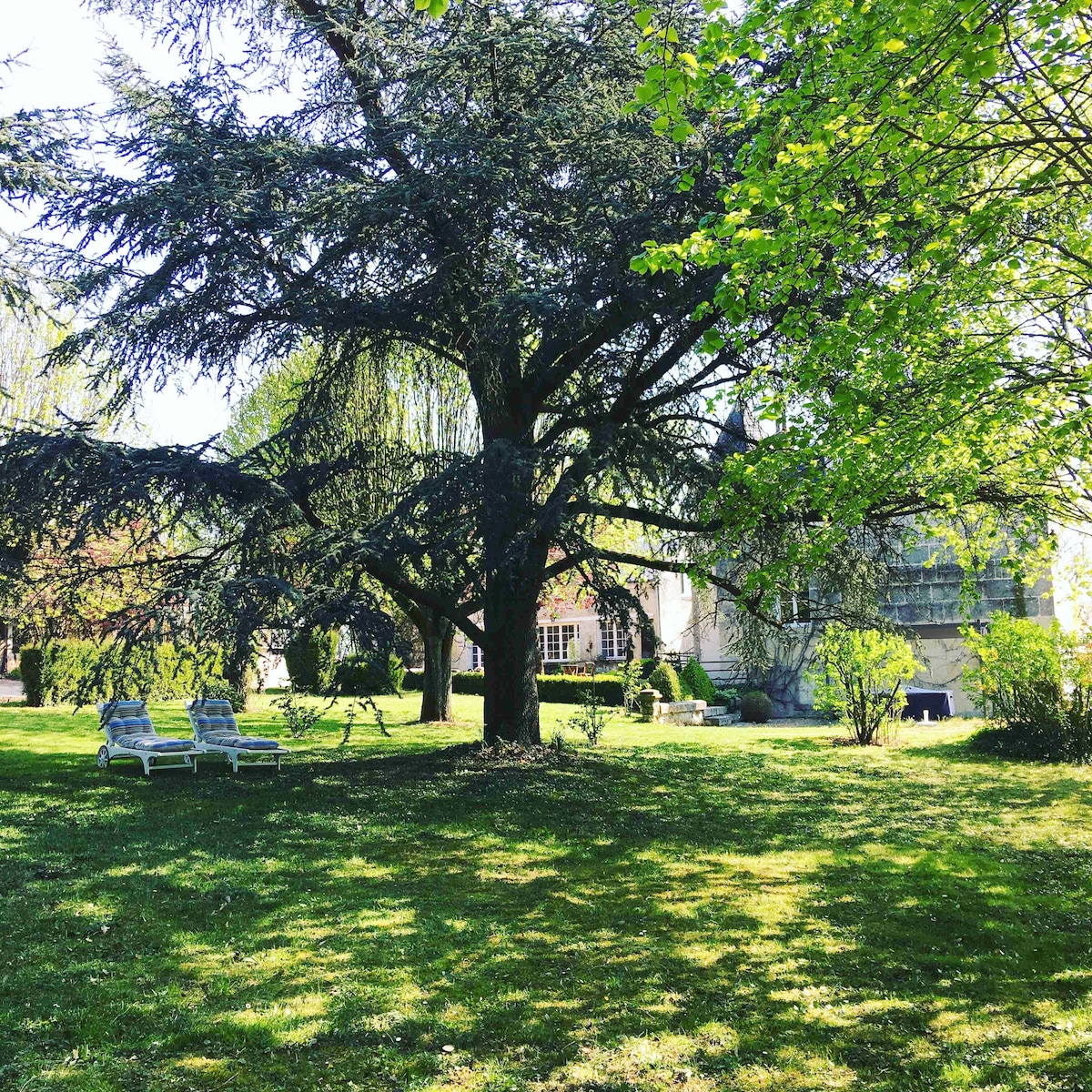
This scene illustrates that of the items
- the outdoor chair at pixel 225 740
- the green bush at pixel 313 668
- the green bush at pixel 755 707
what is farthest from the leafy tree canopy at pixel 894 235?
the green bush at pixel 313 668

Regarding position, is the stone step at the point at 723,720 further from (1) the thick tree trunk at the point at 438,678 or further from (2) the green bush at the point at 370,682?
(2) the green bush at the point at 370,682

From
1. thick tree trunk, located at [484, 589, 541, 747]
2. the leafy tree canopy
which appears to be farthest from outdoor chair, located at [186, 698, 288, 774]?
the leafy tree canopy

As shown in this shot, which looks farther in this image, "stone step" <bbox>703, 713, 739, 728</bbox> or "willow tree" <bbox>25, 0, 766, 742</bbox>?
"stone step" <bbox>703, 713, 739, 728</bbox>

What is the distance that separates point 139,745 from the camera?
1173 centimetres

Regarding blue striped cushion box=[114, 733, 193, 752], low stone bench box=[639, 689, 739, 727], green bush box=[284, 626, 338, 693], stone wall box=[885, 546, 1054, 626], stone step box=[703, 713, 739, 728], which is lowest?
stone step box=[703, 713, 739, 728]

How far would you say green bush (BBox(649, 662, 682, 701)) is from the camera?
24.0m

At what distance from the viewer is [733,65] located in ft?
33.3

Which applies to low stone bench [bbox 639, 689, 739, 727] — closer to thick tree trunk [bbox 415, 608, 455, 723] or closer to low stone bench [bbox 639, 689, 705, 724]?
low stone bench [bbox 639, 689, 705, 724]

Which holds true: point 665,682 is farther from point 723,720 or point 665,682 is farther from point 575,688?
point 575,688

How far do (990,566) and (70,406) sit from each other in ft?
81.4

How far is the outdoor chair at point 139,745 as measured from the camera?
11711 mm

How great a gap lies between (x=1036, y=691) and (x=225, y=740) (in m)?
12.7

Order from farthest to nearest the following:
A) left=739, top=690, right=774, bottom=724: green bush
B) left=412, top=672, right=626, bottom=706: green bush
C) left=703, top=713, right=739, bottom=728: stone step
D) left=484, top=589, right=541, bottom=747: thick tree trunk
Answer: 1. left=412, top=672, right=626, bottom=706: green bush
2. left=739, top=690, right=774, bottom=724: green bush
3. left=703, top=713, right=739, bottom=728: stone step
4. left=484, top=589, right=541, bottom=747: thick tree trunk

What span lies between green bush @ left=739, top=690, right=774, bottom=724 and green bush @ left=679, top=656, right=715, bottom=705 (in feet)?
3.89
